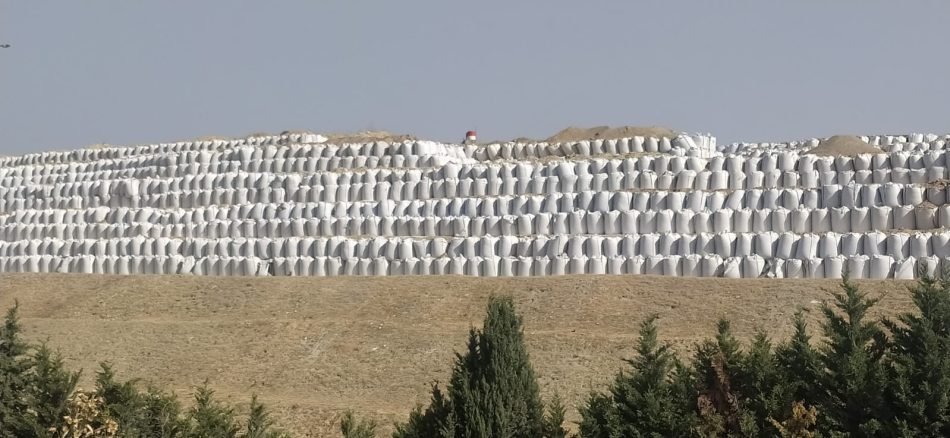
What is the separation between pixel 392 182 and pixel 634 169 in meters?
6.46

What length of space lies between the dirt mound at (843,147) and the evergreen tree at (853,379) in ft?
66.8

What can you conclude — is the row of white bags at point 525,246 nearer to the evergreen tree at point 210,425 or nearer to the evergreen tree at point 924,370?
the evergreen tree at point 924,370

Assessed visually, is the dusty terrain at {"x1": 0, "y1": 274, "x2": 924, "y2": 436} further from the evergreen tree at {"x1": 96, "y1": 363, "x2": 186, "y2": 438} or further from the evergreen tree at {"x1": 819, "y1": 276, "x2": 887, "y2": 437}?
the evergreen tree at {"x1": 819, "y1": 276, "x2": 887, "y2": 437}

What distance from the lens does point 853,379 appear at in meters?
14.2

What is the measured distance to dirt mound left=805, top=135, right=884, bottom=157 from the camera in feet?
114

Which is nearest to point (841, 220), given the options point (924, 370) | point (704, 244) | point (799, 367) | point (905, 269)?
point (905, 269)

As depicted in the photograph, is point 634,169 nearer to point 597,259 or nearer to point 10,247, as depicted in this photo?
point 597,259

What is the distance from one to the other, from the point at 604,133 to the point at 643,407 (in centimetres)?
2597

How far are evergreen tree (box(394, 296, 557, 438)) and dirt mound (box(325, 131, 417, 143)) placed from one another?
2397 centimetres

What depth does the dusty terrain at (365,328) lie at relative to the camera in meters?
21.9

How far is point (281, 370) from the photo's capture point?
2341cm

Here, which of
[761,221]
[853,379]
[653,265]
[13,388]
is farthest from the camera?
[761,221]

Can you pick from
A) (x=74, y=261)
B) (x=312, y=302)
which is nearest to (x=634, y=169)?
(x=312, y=302)

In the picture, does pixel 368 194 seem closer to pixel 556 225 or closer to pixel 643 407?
pixel 556 225
